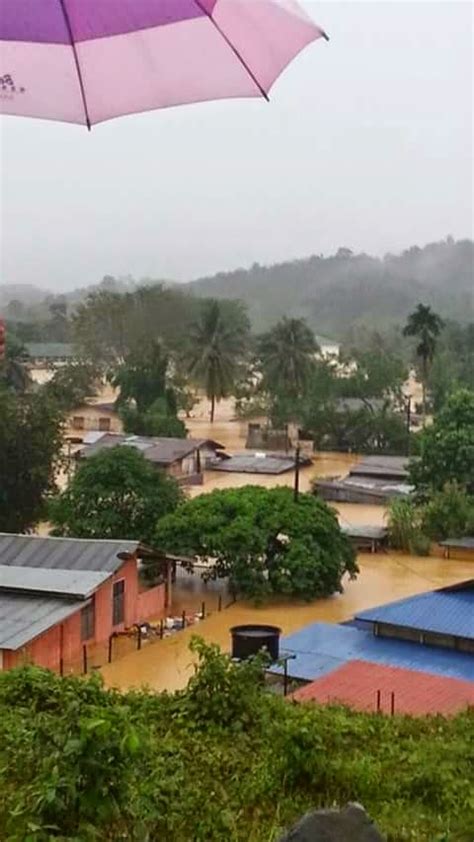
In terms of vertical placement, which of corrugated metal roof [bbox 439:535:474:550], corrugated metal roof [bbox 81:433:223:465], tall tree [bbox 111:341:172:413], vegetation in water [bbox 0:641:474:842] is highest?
tall tree [bbox 111:341:172:413]

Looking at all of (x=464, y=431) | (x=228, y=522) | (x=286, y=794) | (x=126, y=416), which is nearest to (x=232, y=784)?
(x=286, y=794)

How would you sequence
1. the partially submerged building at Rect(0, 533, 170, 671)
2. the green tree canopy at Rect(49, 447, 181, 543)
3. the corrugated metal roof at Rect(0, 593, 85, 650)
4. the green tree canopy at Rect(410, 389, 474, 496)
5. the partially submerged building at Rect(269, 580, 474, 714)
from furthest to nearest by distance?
the green tree canopy at Rect(410, 389, 474, 496) → the green tree canopy at Rect(49, 447, 181, 543) → the partially submerged building at Rect(0, 533, 170, 671) → the corrugated metal roof at Rect(0, 593, 85, 650) → the partially submerged building at Rect(269, 580, 474, 714)

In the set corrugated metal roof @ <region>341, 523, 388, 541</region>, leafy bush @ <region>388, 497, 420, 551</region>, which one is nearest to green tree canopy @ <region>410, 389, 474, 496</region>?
leafy bush @ <region>388, 497, 420, 551</region>

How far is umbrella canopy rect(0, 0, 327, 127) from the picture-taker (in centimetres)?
298

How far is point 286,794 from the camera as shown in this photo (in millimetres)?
4305

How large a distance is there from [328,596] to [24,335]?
161 feet

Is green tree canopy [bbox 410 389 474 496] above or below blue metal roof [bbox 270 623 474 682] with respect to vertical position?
above

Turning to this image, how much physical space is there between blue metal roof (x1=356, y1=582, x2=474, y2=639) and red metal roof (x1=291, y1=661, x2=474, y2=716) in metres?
1.93

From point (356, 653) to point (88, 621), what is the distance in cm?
332

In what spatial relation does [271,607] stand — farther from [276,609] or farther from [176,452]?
[176,452]

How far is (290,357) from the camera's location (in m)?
36.2

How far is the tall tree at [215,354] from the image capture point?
35.7m

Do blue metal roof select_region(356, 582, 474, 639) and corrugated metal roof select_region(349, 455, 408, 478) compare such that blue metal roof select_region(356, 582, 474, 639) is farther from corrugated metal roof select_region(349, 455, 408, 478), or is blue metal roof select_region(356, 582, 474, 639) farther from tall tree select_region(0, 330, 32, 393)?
tall tree select_region(0, 330, 32, 393)

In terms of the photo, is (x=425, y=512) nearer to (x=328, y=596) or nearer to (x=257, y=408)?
(x=328, y=596)
